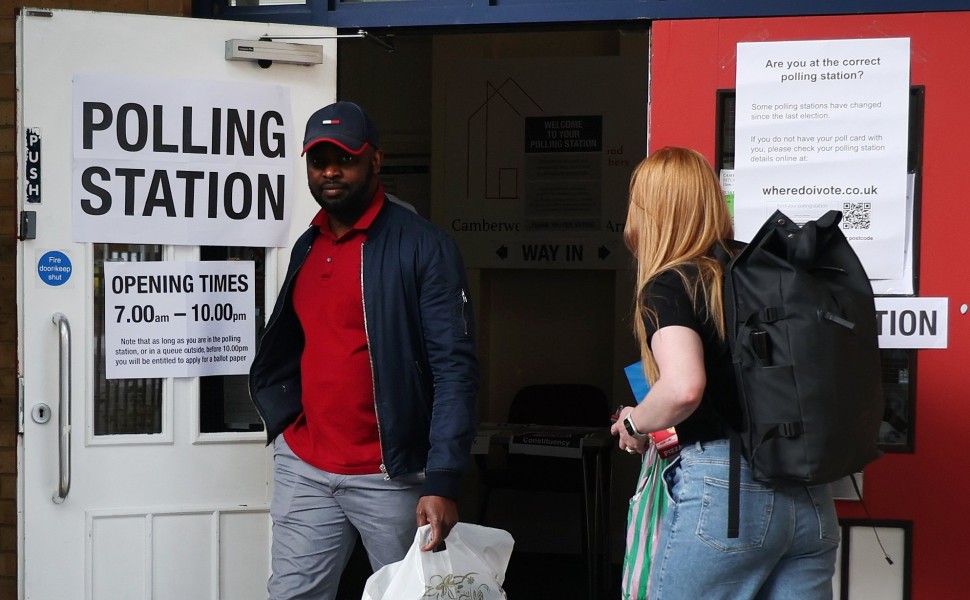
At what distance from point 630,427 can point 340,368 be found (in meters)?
0.86

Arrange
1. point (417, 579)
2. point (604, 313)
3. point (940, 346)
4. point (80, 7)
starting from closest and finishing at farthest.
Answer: point (417, 579) → point (940, 346) → point (80, 7) → point (604, 313)

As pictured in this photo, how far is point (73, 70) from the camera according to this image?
3324 mm

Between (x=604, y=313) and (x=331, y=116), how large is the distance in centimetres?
351

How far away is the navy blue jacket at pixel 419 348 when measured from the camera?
2730mm

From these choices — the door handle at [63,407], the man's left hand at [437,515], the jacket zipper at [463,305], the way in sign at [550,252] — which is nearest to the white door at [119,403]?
the door handle at [63,407]

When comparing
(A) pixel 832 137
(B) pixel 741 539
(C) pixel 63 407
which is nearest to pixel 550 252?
(A) pixel 832 137

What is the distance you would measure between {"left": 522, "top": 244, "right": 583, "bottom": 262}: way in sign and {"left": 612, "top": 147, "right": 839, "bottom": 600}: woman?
3716mm

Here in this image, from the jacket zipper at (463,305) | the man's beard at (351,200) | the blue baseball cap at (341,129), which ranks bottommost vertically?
the jacket zipper at (463,305)

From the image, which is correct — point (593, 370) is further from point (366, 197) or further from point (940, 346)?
point (366, 197)

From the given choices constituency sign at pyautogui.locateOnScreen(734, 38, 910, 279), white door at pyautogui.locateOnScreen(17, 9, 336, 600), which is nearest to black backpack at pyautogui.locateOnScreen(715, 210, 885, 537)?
constituency sign at pyautogui.locateOnScreen(734, 38, 910, 279)

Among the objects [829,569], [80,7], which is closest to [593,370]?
[80,7]

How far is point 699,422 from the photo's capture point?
2.21m

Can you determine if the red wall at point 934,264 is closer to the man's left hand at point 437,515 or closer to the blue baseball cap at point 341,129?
the blue baseball cap at point 341,129

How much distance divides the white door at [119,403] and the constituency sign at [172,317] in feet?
0.12
